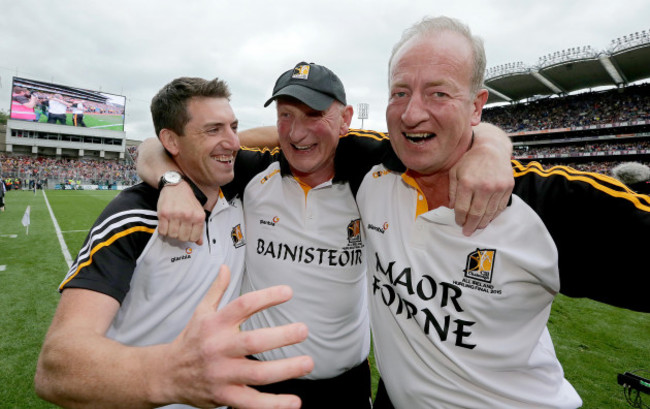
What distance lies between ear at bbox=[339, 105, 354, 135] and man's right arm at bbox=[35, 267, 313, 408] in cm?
187

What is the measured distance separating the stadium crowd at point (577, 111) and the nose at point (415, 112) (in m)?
47.3

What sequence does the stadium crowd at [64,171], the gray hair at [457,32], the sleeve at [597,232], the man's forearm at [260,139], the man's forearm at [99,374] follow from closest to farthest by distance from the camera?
the man's forearm at [99,374]
the sleeve at [597,232]
the gray hair at [457,32]
the man's forearm at [260,139]
the stadium crowd at [64,171]

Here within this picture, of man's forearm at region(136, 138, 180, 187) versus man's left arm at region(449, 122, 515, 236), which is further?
man's forearm at region(136, 138, 180, 187)

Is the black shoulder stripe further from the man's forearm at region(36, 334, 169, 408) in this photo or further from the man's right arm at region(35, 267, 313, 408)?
the man's forearm at region(36, 334, 169, 408)

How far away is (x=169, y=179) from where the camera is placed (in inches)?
88.2

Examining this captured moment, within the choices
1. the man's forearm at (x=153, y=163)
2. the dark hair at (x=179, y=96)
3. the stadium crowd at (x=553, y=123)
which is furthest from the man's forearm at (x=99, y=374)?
the stadium crowd at (x=553, y=123)

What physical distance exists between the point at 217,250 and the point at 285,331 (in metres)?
1.64

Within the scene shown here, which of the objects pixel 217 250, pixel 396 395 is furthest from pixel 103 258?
pixel 396 395

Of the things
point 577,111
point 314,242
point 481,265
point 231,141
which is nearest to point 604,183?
point 481,265

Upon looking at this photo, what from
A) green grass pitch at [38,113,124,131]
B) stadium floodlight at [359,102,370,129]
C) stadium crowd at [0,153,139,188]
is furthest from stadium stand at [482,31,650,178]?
green grass pitch at [38,113,124,131]

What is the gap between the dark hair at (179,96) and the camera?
8.42 feet

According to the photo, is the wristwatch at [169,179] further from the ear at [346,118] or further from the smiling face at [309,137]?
the ear at [346,118]

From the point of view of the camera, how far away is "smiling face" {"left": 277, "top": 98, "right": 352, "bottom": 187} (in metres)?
2.46

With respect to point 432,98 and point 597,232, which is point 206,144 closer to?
point 432,98
